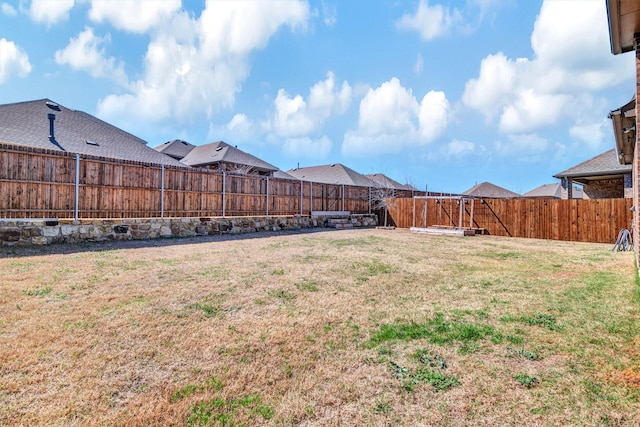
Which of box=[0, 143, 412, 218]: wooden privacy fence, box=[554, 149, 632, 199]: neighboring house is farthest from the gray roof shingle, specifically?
box=[0, 143, 412, 218]: wooden privacy fence

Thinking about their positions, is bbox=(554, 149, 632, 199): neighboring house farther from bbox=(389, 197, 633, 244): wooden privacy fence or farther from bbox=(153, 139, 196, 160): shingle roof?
bbox=(153, 139, 196, 160): shingle roof

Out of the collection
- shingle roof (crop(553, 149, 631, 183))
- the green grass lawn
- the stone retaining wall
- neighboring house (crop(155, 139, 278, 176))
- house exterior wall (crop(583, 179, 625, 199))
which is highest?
neighboring house (crop(155, 139, 278, 176))

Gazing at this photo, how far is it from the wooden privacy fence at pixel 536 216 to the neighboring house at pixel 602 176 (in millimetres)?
2816

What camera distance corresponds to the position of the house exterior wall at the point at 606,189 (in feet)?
52.5

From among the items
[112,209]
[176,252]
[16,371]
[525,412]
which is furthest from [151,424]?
[112,209]

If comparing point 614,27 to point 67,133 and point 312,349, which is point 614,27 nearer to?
point 312,349

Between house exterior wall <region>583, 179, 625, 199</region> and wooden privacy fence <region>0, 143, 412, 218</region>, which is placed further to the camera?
house exterior wall <region>583, 179, 625, 199</region>

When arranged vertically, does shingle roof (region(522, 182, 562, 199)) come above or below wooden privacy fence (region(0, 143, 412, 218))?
above

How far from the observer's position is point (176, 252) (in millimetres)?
7215

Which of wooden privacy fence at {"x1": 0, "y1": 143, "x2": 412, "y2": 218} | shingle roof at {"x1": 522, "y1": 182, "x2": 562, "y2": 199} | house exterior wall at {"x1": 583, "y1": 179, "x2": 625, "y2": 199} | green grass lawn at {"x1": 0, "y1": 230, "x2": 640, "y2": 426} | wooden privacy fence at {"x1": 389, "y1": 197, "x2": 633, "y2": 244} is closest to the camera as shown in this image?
green grass lawn at {"x1": 0, "y1": 230, "x2": 640, "y2": 426}

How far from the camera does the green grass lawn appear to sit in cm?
186

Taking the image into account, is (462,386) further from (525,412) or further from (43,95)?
(43,95)

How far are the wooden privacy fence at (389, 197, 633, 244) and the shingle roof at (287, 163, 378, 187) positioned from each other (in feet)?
37.7

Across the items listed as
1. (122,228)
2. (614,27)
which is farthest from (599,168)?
(122,228)
